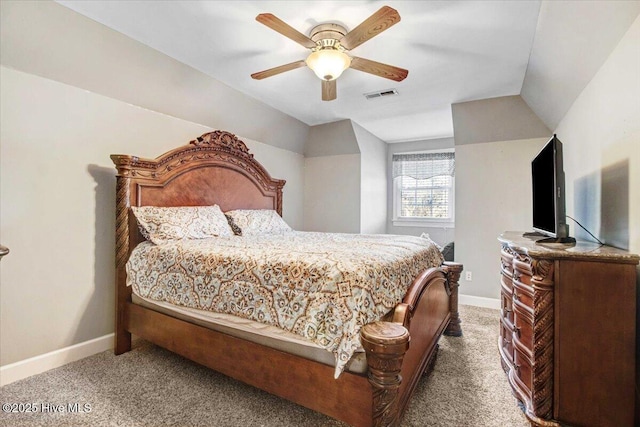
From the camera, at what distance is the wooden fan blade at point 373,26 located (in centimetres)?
166

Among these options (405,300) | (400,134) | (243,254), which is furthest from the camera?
(400,134)

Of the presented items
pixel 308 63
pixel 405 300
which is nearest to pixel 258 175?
pixel 308 63

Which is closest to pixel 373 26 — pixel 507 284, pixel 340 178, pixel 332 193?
pixel 507 284

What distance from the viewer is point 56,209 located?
7.23 feet

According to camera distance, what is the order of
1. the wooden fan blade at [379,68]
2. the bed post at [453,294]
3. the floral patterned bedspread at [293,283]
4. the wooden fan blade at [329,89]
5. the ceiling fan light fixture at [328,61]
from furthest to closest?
the bed post at [453,294]
the wooden fan blade at [329,89]
the wooden fan blade at [379,68]
the ceiling fan light fixture at [328,61]
the floral patterned bedspread at [293,283]

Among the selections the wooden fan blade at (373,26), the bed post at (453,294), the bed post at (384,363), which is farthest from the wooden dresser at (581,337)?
the wooden fan blade at (373,26)

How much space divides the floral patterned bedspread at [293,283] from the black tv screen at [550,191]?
A: 2.63 ft

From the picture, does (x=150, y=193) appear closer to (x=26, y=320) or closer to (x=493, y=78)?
(x=26, y=320)

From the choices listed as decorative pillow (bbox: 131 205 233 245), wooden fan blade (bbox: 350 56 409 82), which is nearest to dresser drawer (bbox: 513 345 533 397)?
wooden fan blade (bbox: 350 56 409 82)

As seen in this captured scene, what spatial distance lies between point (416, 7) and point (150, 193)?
2.50 metres

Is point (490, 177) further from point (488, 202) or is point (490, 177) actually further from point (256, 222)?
point (256, 222)

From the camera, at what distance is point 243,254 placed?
181cm

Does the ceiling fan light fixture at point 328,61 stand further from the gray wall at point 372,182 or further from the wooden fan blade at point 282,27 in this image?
the gray wall at point 372,182

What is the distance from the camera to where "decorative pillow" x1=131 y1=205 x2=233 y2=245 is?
7.70 feet
